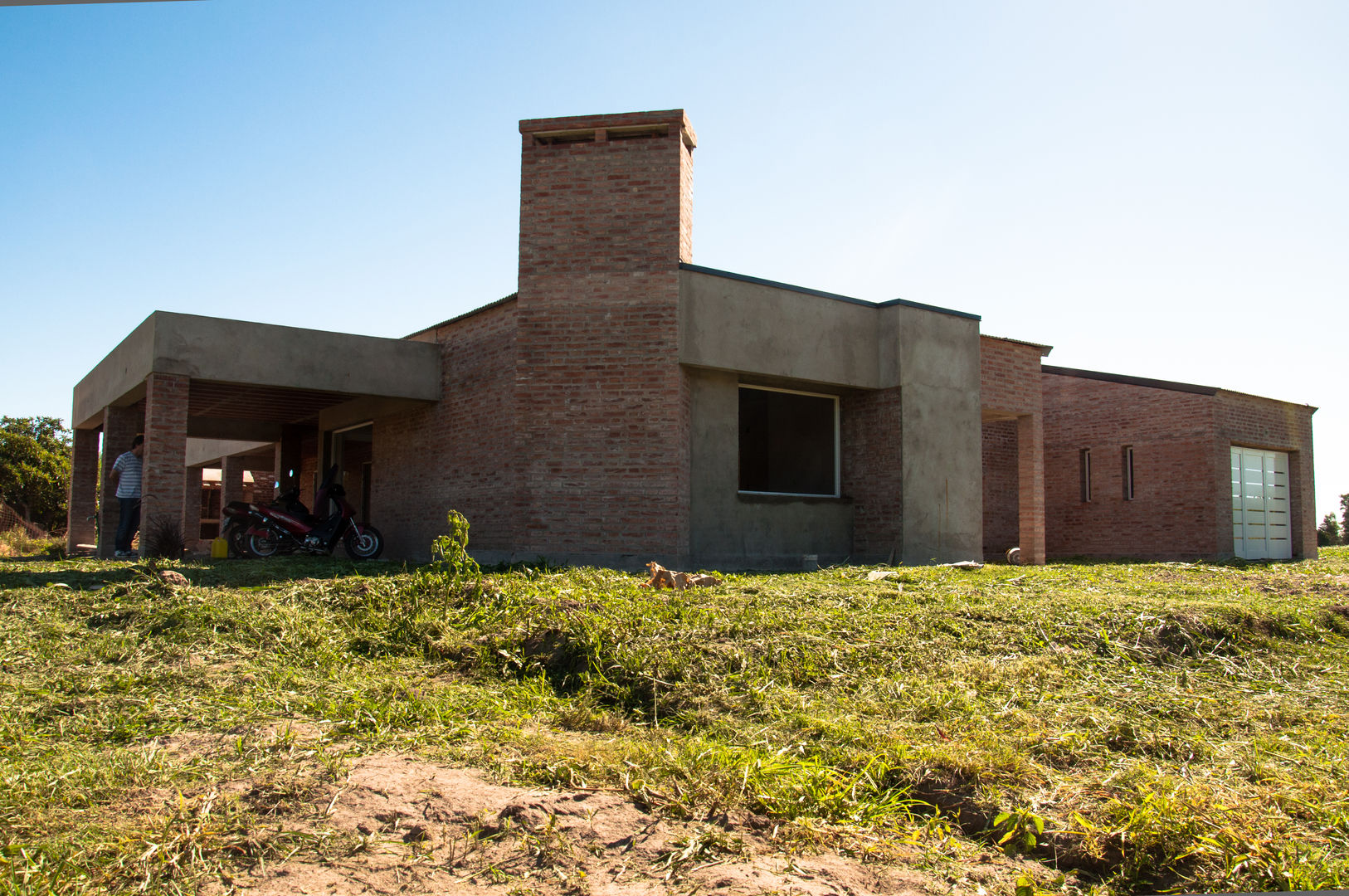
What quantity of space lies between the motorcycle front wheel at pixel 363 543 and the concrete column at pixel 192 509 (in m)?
5.06

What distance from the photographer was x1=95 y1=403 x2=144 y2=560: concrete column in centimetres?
1236

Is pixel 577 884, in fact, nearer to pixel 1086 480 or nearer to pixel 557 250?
pixel 557 250

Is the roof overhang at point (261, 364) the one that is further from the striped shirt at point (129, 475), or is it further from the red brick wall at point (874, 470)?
the red brick wall at point (874, 470)

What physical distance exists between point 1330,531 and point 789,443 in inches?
1458

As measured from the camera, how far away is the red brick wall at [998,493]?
704 inches

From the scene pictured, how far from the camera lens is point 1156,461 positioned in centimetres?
1819

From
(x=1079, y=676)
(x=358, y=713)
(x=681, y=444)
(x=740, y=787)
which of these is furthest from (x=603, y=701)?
(x=681, y=444)

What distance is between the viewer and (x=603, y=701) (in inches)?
185

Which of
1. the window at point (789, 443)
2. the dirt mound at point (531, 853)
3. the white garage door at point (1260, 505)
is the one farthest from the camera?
the white garage door at point (1260, 505)

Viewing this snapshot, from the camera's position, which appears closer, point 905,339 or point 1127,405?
point 905,339

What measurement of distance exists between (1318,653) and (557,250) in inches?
338

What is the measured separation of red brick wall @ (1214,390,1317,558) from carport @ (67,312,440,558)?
49.1 feet

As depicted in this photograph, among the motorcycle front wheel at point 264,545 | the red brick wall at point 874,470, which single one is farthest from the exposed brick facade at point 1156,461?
the motorcycle front wheel at point 264,545

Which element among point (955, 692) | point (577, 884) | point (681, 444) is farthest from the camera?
point (681, 444)
